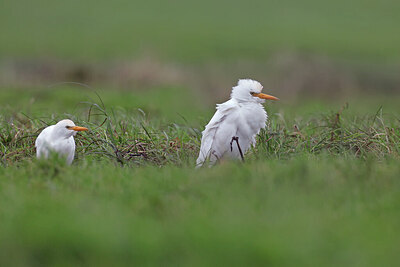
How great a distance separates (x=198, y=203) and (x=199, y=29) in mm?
27146

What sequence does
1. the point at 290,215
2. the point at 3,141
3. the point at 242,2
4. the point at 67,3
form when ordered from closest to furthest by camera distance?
1. the point at 290,215
2. the point at 3,141
3. the point at 67,3
4. the point at 242,2

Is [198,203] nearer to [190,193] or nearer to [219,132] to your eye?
[190,193]

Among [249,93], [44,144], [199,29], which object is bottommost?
[44,144]

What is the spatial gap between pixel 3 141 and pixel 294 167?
3413 mm

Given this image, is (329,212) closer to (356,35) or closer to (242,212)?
(242,212)

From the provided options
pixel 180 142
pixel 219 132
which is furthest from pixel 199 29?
pixel 219 132

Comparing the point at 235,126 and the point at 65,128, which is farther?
the point at 235,126

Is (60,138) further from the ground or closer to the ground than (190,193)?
further from the ground

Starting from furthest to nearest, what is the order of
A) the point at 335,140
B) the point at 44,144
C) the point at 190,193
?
the point at 335,140 < the point at 44,144 < the point at 190,193

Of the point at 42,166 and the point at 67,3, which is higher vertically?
the point at 67,3

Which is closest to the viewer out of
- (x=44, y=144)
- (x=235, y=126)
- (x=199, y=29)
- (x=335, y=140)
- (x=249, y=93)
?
(x=44, y=144)

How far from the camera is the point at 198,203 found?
4.75 metres

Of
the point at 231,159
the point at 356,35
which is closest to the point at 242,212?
the point at 231,159

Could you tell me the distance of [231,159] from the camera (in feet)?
20.5
